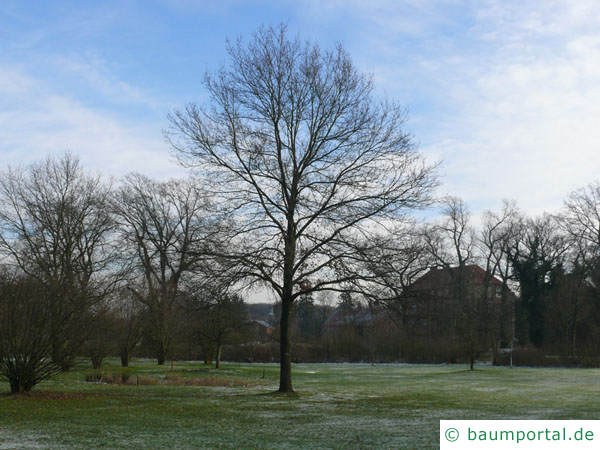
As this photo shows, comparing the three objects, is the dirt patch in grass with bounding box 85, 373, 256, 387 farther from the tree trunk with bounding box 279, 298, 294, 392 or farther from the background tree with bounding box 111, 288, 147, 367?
the background tree with bounding box 111, 288, 147, 367

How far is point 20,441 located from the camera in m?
11.0

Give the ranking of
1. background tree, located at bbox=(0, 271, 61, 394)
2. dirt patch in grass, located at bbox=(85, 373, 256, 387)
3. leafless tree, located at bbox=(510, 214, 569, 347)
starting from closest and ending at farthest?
background tree, located at bbox=(0, 271, 61, 394) → dirt patch in grass, located at bbox=(85, 373, 256, 387) → leafless tree, located at bbox=(510, 214, 569, 347)

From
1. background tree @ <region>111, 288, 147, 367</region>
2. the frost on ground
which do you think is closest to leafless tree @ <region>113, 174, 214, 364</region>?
background tree @ <region>111, 288, 147, 367</region>

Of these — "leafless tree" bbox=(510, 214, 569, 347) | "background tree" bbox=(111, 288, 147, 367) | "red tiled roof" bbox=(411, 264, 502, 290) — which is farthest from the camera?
"leafless tree" bbox=(510, 214, 569, 347)

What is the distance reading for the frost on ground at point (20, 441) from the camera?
10.5 metres

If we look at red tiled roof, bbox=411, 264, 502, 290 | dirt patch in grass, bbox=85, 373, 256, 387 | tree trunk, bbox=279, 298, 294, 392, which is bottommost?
dirt patch in grass, bbox=85, 373, 256, 387

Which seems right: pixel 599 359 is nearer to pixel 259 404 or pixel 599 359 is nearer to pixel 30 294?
pixel 259 404

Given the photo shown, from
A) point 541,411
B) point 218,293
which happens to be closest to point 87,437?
point 218,293

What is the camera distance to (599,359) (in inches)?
1866

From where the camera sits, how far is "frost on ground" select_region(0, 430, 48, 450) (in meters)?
10.5

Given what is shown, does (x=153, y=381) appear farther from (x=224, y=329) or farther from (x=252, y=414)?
(x=224, y=329)

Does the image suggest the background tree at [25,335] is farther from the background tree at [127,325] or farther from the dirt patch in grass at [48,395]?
the background tree at [127,325]

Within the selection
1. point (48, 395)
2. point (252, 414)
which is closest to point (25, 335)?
point (48, 395)

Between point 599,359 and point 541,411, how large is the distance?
115ft
